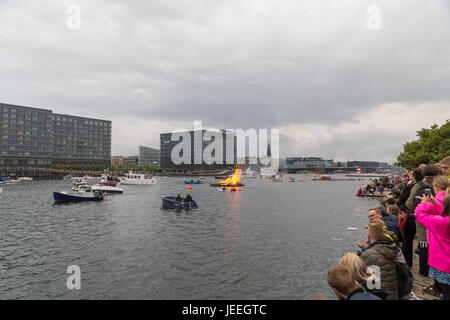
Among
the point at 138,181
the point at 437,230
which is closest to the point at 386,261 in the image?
the point at 437,230

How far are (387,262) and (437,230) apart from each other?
1.40 meters

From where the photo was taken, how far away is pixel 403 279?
712 centimetres

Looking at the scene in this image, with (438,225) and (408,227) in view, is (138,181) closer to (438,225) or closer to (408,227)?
(408,227)

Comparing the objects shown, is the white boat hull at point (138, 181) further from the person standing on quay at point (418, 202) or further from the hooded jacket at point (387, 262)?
the hooded jacket at point (387, 262)

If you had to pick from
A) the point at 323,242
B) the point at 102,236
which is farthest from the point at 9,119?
the point at 323,242

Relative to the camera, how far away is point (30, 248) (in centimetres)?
2288

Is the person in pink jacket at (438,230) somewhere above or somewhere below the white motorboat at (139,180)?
above

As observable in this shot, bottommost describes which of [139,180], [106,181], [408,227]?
[139,180]

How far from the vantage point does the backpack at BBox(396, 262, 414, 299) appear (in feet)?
23.1

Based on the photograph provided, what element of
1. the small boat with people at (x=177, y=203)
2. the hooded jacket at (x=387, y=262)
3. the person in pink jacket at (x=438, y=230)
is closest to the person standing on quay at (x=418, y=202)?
the person in pink jacket at (x=438, y=230)

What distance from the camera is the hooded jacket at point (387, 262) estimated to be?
6801 mm

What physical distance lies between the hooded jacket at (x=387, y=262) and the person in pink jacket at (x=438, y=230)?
974 mm

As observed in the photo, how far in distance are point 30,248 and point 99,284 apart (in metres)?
11.8
